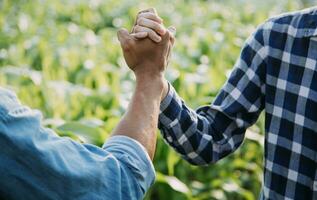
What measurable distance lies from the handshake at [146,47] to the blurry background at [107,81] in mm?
886

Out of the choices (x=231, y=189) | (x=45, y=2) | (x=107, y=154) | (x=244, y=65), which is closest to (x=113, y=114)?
(x=231, y=189)

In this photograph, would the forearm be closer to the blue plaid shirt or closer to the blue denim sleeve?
the blue denim sleeve

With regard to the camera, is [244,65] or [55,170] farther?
[244,65]

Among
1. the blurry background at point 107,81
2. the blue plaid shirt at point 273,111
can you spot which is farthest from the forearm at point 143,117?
the blurry background at point 107,81

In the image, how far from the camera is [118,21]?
19.6 ft

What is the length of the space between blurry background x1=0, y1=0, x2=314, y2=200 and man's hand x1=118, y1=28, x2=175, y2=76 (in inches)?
35.0

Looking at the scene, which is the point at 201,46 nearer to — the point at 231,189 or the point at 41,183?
the point at 231,189

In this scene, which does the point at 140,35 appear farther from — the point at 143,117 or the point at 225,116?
the point at 225,116

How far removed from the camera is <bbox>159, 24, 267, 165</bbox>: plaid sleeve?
1.84 metres

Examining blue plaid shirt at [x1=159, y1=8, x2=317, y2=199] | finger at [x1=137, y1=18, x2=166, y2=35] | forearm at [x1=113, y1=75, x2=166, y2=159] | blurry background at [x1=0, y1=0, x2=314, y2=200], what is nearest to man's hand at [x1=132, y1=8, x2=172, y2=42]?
finger at [x1=137, y1=18, x2=166, y2=35]

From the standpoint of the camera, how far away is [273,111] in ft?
5.97

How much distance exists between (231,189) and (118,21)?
3.26 meters

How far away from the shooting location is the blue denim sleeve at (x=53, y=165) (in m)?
1.08

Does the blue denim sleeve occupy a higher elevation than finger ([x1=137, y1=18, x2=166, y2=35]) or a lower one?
lower
